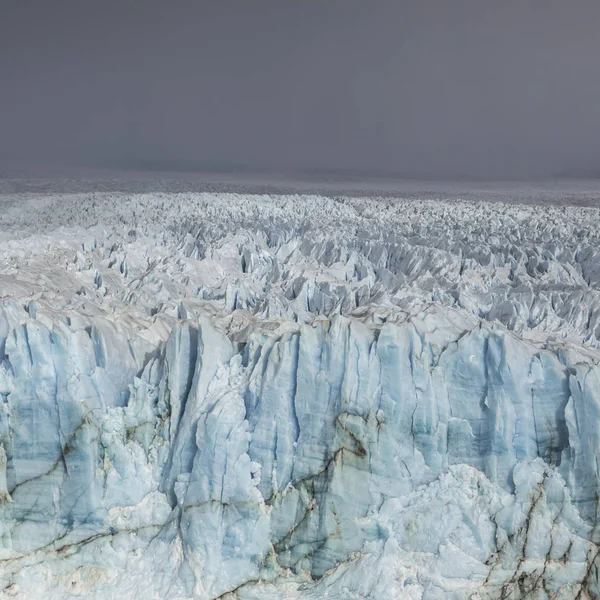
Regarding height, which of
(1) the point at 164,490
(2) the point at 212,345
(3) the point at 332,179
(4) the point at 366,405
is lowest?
(1) the point at 164,490

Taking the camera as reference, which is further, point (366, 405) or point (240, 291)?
point (240, 291)

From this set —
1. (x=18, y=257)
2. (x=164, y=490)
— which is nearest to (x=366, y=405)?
(x=164, y=490)

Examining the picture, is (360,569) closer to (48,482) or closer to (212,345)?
(212,345)

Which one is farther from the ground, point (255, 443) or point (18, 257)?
point (18, 257)

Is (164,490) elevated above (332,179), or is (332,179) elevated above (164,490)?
(332,179)

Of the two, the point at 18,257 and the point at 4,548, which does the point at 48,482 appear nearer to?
the point at 4,548

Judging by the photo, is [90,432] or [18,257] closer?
[90,432]

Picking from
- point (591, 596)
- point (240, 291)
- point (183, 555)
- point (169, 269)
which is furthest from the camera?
point (169, 269)

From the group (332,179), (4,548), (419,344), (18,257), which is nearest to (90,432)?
(4,548)

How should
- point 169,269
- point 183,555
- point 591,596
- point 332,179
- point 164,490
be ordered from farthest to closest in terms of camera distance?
point 332,179 < point 169,269 < point 164,490 < point 183,555 < point 591,596
